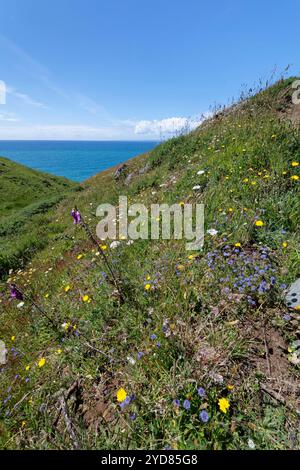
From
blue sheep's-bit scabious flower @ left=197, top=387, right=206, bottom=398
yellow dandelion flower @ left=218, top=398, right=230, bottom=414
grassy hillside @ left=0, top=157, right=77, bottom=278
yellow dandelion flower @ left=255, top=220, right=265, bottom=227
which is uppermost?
yellow dandelion flower @ left=255, top=220, right=265, bottom=227

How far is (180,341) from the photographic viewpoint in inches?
97.9

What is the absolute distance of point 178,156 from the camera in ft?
33.5

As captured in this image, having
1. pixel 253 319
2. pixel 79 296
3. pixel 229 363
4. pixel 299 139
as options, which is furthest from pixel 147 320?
pixel 299 139

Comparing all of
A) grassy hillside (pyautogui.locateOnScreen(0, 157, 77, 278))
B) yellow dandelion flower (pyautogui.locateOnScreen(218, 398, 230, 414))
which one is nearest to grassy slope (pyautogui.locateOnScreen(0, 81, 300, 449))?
yellow dandelion flower (pyautogui.locateOnScreen(218, 398, 230, 414))

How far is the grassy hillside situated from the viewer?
9.70 meters

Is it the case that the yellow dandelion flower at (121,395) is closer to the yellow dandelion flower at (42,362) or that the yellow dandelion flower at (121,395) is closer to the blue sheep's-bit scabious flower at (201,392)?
the blue sheep's-bit scabious flower at (201,392)

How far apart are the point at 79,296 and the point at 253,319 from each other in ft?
8.91

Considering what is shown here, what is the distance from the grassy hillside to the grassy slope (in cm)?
532

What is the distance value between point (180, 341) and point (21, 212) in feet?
73.8

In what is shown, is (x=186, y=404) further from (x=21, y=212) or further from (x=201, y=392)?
(x=21, y=212)

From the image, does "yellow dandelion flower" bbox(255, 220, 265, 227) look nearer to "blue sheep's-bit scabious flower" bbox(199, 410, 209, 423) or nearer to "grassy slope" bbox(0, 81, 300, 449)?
"grassy slope" bbox(0, 81, 300, 449)

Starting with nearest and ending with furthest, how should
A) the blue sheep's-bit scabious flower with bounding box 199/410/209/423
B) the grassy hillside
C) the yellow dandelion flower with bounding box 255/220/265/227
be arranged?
the blue sheep's-bit scabious flower with bounding box 199/410/209/423, the yellow dandelion flower with bounding box 255/220/265/227, the grassy hillside

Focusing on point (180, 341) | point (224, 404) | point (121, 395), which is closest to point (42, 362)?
point (121, 395)
